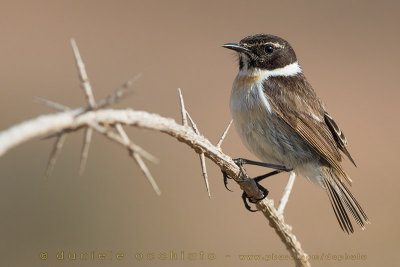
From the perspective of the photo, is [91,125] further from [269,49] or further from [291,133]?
[269,49]

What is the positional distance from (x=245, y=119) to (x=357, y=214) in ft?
3.34

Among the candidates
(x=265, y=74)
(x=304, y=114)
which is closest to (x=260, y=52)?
(x=265, y=74)

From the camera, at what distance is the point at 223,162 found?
2.39 metres

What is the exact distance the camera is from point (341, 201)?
13.3 feet

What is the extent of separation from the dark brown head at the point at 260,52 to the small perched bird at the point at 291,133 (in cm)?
5

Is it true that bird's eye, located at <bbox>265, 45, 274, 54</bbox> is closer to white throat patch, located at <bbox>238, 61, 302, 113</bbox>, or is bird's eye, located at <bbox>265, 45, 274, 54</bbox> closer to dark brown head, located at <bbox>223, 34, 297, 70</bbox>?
dark brown head, located at <bbox>223, 34, 297, 70</bbox>

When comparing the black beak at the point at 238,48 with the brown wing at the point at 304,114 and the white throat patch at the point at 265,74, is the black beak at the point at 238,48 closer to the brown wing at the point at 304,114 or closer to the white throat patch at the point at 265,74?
the white throat patch at the point at 265,74

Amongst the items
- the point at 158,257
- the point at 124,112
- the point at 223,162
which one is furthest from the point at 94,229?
the point at 124,112

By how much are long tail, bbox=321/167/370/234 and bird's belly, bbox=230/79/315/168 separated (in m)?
0.21

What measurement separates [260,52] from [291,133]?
79 cm

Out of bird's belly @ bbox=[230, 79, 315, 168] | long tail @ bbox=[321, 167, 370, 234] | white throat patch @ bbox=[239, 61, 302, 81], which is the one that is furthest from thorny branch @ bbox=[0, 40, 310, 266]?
white throat patch @ bbox=[239, 61, 302, 81]

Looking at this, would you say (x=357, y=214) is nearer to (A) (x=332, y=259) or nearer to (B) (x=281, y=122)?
(B) (x=281, y=122)

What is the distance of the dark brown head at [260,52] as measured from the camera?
4.52m

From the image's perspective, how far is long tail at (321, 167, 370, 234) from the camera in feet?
12.8
